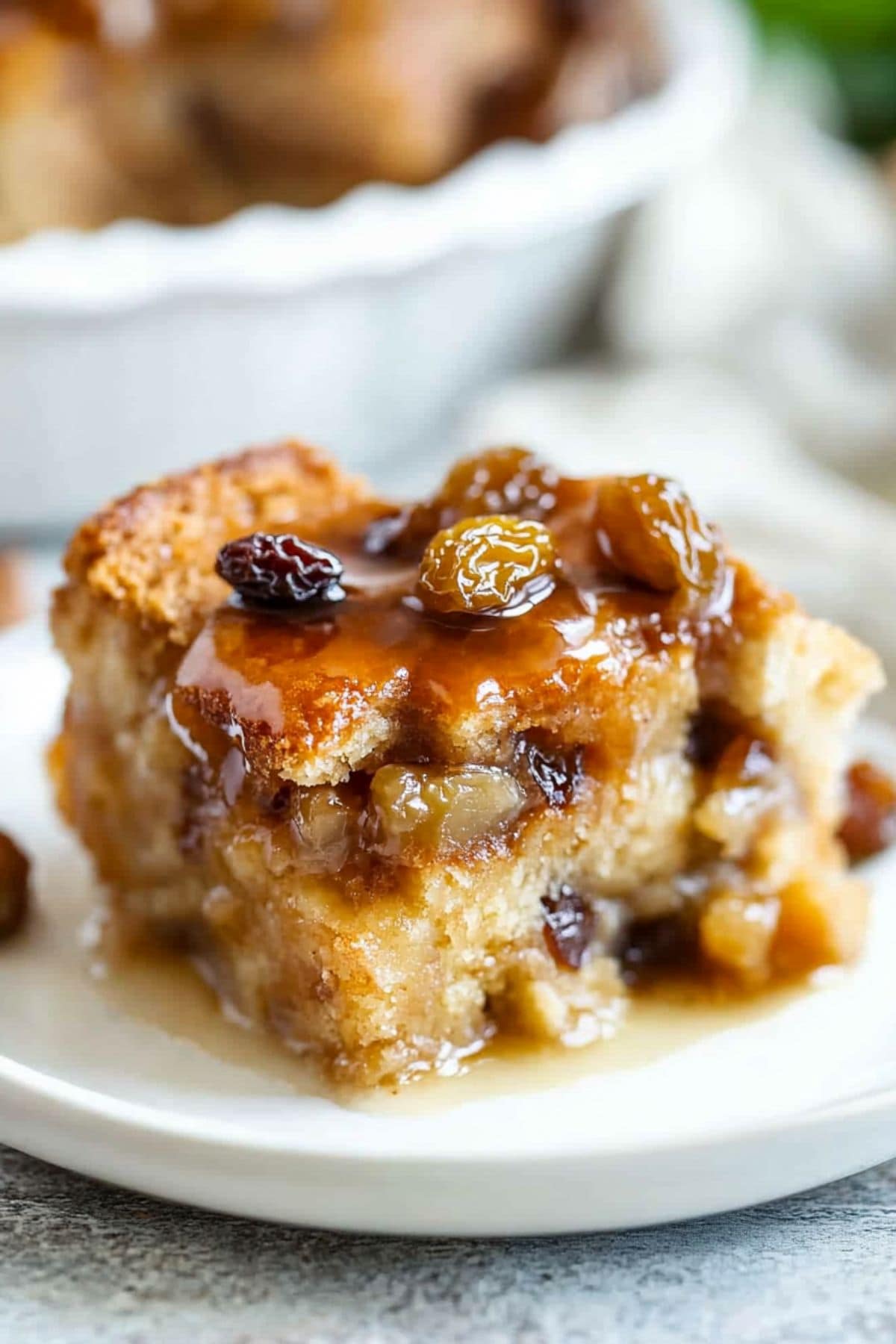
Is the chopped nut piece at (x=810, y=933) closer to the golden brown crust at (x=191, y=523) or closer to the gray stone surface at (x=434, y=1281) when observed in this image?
the gray stone surface at (x=434, y=1281)

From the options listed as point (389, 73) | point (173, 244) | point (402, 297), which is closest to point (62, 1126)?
point (173, 244)

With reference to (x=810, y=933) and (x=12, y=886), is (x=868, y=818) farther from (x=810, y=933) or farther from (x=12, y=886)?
(x=12, y=886)

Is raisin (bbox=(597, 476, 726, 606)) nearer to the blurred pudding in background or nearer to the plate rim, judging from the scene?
the plate rim

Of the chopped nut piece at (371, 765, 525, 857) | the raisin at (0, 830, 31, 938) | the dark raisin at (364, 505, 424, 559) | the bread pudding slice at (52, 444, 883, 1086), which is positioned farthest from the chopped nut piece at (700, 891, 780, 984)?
the raisin at (0, 830, 31, 938)

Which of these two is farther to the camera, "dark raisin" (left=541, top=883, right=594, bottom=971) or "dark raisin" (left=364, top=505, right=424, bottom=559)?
"dark raisin" (left=364, top=505, right=424, bottom=559)

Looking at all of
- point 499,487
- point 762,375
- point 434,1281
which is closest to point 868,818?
point 499,487

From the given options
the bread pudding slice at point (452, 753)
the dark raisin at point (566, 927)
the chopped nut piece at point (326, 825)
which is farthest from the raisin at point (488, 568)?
the dark raisin at point (566, 927)

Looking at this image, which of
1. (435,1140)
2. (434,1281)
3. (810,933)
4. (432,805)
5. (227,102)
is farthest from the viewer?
(227,102)
